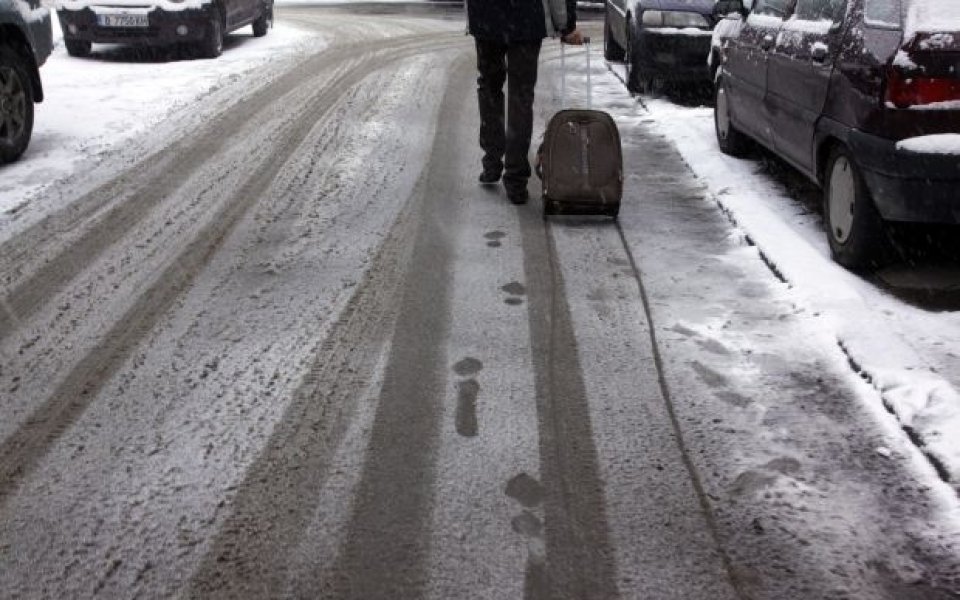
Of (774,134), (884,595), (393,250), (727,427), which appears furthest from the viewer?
(774,134)

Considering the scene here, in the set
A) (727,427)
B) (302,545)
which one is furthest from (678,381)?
(302,545)

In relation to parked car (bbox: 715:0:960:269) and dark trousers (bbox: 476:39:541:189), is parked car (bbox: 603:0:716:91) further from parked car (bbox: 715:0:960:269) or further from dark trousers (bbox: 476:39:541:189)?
dark trousers (bbox: 476:39:541:189)

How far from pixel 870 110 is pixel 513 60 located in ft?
7.16

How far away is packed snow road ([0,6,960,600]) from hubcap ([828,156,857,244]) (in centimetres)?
44

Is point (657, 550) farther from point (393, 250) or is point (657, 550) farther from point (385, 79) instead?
point (385, 79)

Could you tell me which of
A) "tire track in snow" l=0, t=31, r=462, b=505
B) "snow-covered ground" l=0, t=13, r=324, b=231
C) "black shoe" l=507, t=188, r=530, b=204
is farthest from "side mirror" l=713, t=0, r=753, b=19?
"snow-covered ground" l=0, t=13, r=324, b=231

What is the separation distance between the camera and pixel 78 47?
1187 centimetres

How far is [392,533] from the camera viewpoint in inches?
101

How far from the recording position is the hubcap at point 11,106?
6.49m

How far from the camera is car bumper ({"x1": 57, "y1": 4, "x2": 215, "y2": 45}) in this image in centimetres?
1133

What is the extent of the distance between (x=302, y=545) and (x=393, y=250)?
2.57 meters

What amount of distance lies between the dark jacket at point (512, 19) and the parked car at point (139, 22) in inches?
276

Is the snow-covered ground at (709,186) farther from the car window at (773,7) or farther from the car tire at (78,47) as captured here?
the car window at (773,7)

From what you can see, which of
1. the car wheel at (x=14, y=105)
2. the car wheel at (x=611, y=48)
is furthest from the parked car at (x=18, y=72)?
the car wheel at (x=611, y=48)
